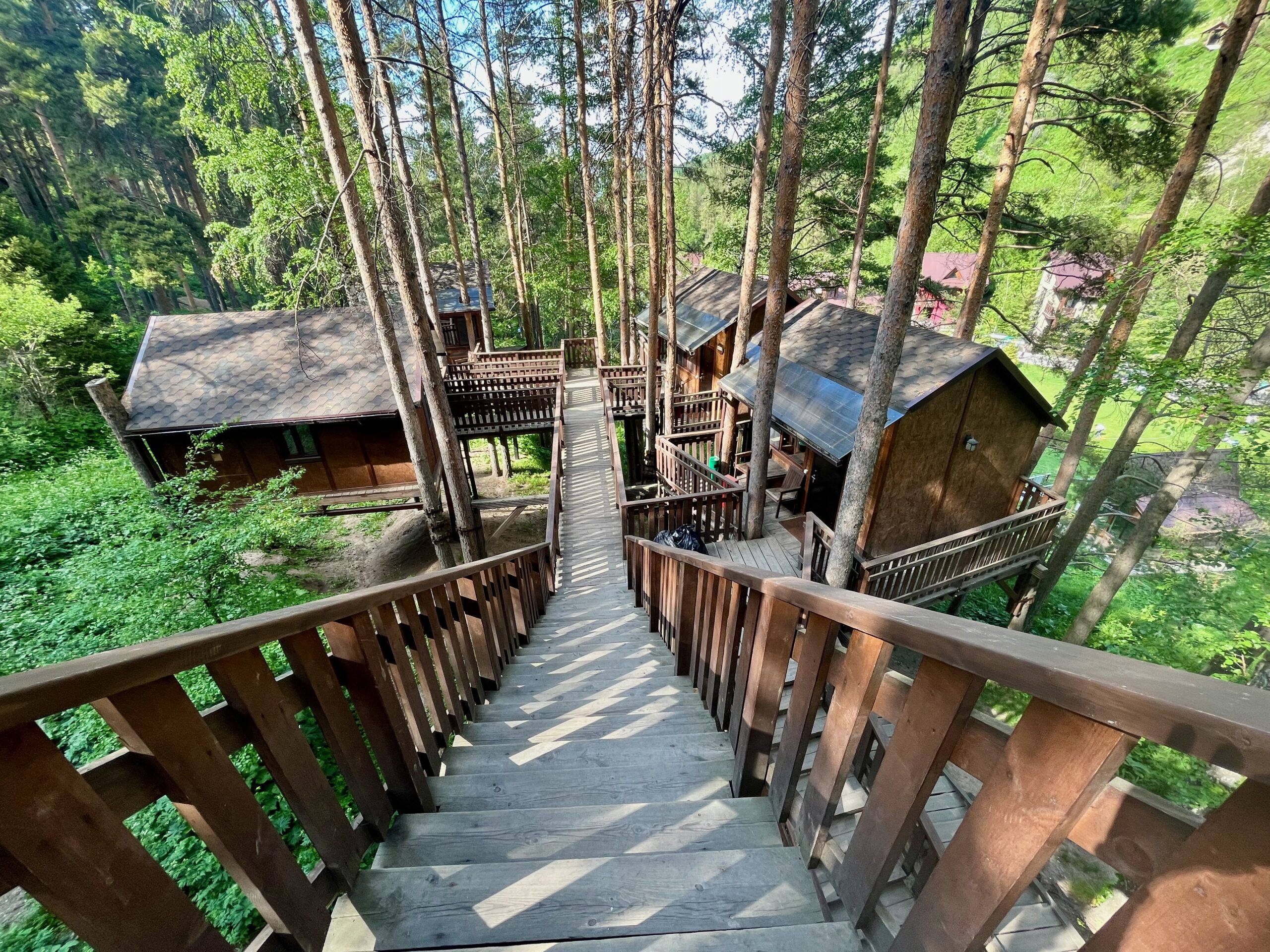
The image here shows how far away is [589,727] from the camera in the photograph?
2.95m

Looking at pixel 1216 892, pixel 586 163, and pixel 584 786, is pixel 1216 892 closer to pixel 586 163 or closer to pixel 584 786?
pixel 584 786

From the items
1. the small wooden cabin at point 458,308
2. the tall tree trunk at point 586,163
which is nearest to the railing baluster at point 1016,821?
the tall tree trunk at point 586,163

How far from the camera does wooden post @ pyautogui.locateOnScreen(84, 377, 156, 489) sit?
30.8 feet

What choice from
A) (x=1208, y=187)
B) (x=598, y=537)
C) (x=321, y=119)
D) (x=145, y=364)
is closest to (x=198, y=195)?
(x=145, y=364)

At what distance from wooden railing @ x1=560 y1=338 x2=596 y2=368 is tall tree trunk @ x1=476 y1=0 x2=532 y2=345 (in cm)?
249

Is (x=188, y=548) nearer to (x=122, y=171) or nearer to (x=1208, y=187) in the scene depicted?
(x=1208, y=187)

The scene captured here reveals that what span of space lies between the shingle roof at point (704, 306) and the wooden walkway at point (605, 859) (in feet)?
34.7

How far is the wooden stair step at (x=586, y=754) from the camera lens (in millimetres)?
2385

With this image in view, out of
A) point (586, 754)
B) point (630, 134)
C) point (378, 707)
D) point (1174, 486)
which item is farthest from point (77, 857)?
point (1174, 486)

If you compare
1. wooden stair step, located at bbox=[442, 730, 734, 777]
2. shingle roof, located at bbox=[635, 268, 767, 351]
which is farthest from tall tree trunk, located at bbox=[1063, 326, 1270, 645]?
shingle roof, located at bbox=[635, 268, 767, 351]

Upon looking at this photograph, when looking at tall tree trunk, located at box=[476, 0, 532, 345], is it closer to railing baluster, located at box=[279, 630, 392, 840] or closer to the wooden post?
the wooden post

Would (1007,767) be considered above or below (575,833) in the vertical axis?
above

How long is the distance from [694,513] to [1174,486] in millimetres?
7421

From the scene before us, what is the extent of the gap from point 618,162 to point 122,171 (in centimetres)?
3204
